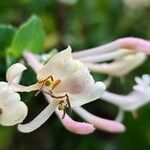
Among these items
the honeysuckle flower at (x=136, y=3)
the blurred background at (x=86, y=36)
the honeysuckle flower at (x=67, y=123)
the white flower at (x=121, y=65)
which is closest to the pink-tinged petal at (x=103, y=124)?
the honeysuckle flower at (x=67, y=123)

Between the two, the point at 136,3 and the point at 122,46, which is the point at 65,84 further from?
the point at 136,3

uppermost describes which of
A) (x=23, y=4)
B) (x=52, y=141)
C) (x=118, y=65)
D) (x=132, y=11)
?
(x=118, y=65)

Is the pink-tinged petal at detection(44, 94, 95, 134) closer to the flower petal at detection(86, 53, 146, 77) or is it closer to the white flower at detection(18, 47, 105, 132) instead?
the white flower at detection(18, 47, 105, 132)

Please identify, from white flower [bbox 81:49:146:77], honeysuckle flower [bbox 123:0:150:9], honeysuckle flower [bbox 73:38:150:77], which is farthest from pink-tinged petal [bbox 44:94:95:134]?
honeysuckle flower [bbox 123:0:150:9]

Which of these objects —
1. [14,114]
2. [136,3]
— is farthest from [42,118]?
[136,3]

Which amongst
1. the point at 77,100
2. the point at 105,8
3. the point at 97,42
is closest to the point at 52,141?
the point at 97,42

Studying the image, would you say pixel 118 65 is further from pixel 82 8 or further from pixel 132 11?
pixel 132 11
